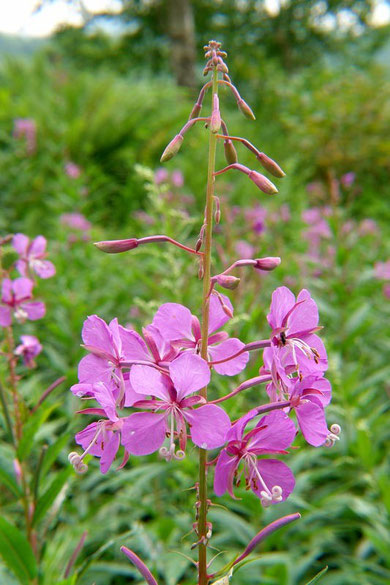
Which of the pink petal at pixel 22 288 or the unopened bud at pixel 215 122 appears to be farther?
the pink petal at pixel 22 288

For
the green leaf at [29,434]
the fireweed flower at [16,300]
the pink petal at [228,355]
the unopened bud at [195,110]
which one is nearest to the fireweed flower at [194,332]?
the pink petal at [228,355]

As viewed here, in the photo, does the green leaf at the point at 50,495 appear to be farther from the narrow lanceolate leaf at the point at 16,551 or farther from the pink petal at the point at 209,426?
the pink petal at the point at 209,426

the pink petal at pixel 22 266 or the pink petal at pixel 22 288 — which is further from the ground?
the pink petal at pixel 22 266

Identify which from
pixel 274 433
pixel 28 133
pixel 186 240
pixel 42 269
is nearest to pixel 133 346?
pixel 274 433

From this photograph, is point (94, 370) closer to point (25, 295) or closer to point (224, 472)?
point (224, 472)

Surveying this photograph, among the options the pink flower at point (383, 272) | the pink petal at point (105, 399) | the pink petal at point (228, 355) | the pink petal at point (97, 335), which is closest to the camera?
the pink petal at point (105, 399)

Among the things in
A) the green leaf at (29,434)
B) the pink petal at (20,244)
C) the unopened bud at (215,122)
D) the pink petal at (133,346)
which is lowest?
the green leaf at (29,434)

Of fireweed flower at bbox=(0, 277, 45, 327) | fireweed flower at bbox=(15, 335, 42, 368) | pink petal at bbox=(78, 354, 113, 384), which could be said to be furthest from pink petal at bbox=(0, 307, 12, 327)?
pink petal at bbox=(78, 354, 113, 384)

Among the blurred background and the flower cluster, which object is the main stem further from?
the flower cluster
